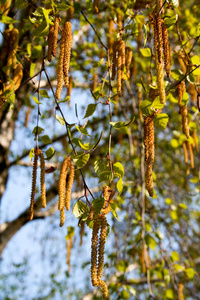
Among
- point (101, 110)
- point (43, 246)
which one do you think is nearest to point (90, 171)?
point (101, 110)

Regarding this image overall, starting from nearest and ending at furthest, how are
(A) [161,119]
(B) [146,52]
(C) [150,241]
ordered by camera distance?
(A) [161,119] < (B) [146,52] < (C) [150,241]

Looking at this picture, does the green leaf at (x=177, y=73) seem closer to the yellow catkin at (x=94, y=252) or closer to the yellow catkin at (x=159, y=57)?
the yellow catkin at (x=159, y=57)

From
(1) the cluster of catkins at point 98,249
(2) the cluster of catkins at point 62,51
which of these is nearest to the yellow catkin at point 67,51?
(2) the cluster of catkins at point 62,51

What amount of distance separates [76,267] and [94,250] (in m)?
4.90

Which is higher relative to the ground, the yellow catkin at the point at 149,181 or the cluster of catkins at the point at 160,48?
the cluster of catkins at the point at 160,48

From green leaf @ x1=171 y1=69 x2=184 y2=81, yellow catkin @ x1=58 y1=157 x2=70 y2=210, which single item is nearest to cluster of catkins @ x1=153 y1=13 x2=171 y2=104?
green leaf @ x1=171 y1=69 x2=184 y2=81

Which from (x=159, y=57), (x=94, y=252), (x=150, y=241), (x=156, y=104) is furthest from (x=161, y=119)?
(x=150, y=241)

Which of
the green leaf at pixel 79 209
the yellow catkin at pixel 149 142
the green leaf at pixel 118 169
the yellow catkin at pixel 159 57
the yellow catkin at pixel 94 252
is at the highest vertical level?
the yellow catkin at pixel 159 57

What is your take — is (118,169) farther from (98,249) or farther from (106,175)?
(98,249)

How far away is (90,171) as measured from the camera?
4516 millimetres

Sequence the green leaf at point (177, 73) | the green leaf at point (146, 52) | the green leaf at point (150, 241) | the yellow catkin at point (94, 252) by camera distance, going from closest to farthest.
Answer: the yellow catkin at point (94, 252)
the green leaf at point (177, 73)
the green leaf at point (146, 52)
the green leaf at point (150, 241)

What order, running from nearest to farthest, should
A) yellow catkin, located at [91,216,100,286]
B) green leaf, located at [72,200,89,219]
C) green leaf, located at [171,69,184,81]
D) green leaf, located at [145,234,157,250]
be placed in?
yellow catkin, located at [91,216,100,286] → green leaf, located at [72,200,89,219] → green leaf, located at [171,69,184,81] → green leaf, located at [145,234,157,250]

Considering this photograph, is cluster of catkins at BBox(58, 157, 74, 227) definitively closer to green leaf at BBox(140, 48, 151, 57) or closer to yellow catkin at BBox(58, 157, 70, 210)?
yellow catkin at BBox(58, 157, 70, 210)

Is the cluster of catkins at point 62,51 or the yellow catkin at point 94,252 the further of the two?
the cluster of catkins at point 62,51
